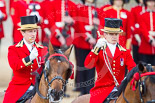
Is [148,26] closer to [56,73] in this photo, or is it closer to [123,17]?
[123,17]

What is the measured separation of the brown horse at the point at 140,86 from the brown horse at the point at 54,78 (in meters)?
0.60

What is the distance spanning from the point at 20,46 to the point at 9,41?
10.1 metres

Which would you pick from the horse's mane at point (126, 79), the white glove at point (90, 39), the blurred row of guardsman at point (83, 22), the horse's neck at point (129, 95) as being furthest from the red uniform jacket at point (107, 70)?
the white glove at point (90, 39)

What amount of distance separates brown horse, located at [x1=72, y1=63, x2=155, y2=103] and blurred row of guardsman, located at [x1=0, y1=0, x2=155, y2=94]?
3.79 meters

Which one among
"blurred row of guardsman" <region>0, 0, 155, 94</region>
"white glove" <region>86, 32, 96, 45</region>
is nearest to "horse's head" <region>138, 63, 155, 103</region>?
"blurred row of guardsman" <region>0, 0, 155, 94</region>

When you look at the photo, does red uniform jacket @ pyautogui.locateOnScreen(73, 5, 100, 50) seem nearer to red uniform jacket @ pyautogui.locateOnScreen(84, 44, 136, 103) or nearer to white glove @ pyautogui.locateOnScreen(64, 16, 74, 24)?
white glove @ pyautogui.locateOnScreen(64, 16, 74, 24)

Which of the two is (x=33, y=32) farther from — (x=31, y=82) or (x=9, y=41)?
(x=9, y=41)

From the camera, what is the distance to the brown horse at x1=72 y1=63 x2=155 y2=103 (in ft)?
13.5

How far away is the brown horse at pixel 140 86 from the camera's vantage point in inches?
162

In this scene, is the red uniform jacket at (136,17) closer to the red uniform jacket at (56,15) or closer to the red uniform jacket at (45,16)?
the red uniform jacket at (56,15)

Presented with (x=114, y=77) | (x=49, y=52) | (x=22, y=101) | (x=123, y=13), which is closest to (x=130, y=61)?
(x=114, y=77)

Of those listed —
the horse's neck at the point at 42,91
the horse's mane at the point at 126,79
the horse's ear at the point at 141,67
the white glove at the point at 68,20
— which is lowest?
the horse's neck at the point at 42,91

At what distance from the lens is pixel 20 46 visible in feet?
17.5

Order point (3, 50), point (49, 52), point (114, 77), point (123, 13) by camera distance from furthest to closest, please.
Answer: point (3, 50)
point (123, 13)
point (114, 77)
point (49, 52)
